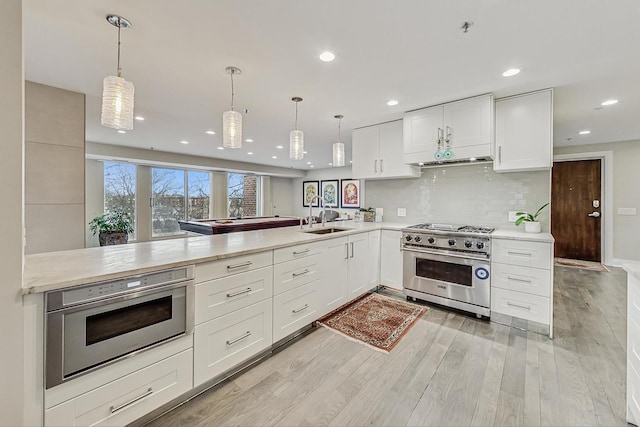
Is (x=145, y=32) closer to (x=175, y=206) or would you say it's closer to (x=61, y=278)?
(x=61, y=278)

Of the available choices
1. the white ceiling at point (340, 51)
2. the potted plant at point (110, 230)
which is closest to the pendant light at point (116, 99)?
the white ceiling at point (340, 51)

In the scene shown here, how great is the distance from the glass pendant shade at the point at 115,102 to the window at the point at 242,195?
7166 mm

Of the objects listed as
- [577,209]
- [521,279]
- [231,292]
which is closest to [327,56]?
[231,292]

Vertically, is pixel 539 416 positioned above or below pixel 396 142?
below

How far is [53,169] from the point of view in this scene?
2684 millimetres

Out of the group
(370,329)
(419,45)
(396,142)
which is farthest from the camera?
(396,142)

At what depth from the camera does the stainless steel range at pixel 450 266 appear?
111 inches

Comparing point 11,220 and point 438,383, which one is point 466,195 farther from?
point 11,220

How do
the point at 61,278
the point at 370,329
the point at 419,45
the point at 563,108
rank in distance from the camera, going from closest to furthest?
the point at 61,278, the point at 419,45, the point at 370,329, the point at 563,108

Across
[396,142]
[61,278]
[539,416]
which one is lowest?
[539,416]

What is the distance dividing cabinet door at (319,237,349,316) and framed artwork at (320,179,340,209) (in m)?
6.99

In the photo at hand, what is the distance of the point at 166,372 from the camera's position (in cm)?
151

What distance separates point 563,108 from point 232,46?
13.1 feet

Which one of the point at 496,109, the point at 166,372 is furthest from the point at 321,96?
the point at 166,372
